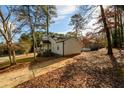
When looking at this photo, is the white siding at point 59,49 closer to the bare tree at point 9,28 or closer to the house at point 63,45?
the house at point 63,45

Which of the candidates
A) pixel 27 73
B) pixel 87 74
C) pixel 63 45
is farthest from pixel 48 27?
pixel 63 45

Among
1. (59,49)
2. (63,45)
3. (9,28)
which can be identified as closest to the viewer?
(9,28)

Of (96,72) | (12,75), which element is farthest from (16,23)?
(96,72)

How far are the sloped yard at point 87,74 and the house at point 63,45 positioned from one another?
1.22 ft

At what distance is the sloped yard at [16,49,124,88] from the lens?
3.61m

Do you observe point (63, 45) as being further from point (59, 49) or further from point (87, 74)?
point (87, 74)

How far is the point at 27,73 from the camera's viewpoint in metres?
4.43

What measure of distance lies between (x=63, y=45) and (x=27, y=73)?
2.51 metres

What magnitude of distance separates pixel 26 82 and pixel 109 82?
5.78 feet

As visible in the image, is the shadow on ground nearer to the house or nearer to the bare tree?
the house

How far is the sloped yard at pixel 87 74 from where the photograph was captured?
11.8 feet

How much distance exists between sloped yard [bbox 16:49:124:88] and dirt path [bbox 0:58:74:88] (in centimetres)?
24

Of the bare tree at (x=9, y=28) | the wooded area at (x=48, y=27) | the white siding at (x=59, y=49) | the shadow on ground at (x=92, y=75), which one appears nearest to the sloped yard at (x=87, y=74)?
the shadow on ground at (x=92, y=75)

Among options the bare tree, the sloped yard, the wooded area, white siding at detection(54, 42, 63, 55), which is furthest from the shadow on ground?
the bare tree
